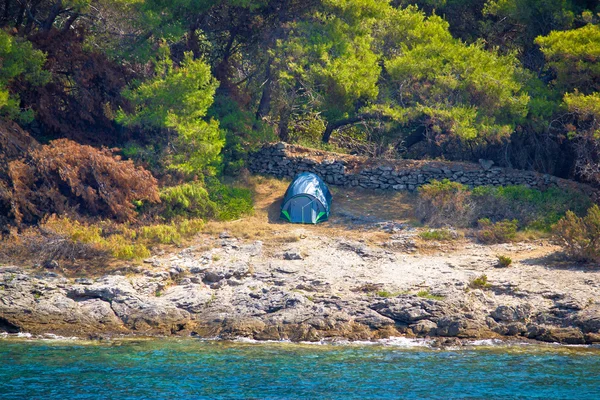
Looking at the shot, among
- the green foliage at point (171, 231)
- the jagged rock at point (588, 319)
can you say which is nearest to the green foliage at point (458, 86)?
the jagged rock at point (588, 319)

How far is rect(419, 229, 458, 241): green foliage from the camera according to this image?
20.1m

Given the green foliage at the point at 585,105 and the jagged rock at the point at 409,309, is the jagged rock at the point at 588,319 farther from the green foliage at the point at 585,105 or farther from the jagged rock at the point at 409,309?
the green foliage at the point at 585,105

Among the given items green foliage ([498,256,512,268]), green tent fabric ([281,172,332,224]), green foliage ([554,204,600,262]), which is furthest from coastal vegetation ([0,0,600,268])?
green foliage ([498,256,512,268])

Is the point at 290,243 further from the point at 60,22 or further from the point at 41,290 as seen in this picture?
the point at 60,22

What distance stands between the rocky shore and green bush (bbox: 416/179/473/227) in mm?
2231

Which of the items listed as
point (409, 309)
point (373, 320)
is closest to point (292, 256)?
point (373, 320)

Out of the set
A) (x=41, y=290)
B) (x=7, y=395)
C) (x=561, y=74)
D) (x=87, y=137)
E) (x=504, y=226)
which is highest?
(x=561, y=74)

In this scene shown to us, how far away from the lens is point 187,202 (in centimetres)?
2033

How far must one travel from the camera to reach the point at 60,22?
24188 millimetres

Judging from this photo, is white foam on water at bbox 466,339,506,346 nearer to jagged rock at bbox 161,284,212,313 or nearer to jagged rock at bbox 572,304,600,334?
jagged rock at bbox 572,304,600,334

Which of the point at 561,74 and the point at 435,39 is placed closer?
the point at 561,74

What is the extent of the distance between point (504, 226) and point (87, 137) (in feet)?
37.9

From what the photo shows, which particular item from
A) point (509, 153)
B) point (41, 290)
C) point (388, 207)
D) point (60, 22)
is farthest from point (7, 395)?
point (509, 153)

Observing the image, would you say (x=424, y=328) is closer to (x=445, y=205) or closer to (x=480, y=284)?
(x=480, y=284)
